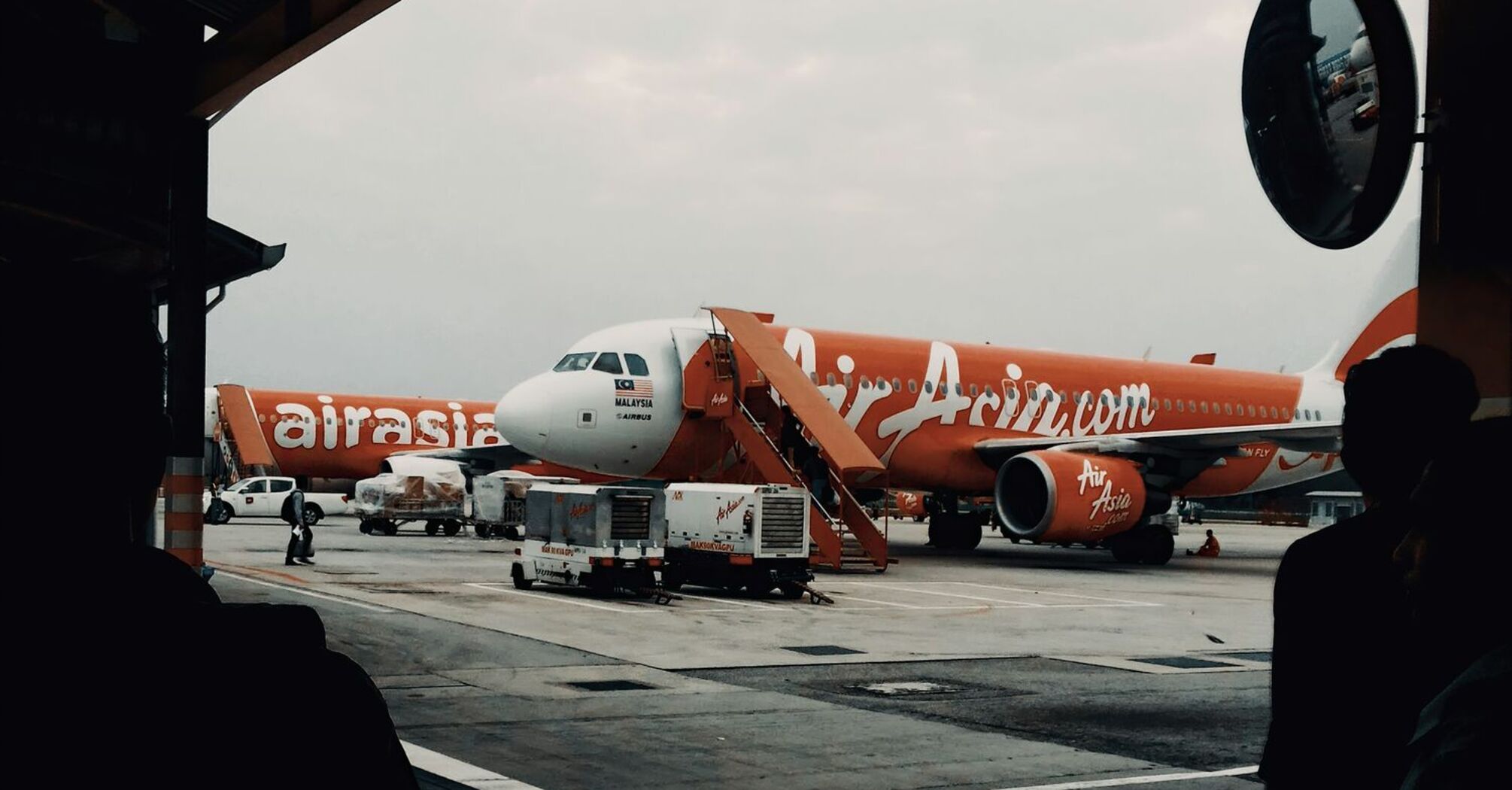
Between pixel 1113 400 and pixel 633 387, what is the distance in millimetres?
10473

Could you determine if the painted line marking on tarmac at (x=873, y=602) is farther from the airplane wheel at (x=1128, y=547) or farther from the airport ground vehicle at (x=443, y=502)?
the airport ground vehicle at (x=443, y=502)

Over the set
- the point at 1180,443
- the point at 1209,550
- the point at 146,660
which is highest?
the point at 1180,443

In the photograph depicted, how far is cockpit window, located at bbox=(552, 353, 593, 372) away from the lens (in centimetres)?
2181

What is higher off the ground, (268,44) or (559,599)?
(268,44)

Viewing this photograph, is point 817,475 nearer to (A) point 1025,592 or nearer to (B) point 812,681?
(A) point 1025,592

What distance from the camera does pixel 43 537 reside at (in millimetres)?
1138

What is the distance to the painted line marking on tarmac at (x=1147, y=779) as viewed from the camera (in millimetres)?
6742

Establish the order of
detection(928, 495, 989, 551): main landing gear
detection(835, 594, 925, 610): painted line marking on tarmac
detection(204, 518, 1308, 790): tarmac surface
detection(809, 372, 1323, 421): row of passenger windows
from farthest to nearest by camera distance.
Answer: detection(928, 495, 989, 551): main landing gear
detection(809, 372, 1323, 421): row of passenger windows
detection(835, 594, 925, 610): painted line marking on tarmac
detection(204, 518, 1308, 790): tarmac surface

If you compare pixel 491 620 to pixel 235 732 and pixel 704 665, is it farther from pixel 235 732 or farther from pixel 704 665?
pixel 235 732

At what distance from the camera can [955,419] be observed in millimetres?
24750

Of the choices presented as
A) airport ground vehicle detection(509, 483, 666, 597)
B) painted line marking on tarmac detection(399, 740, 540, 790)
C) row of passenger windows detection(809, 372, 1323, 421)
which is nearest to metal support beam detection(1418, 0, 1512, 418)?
painted line marking on tarmac detection(399, 740, 540, 790)

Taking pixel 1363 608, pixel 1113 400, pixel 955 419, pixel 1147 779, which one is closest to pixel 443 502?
pixel 955 419

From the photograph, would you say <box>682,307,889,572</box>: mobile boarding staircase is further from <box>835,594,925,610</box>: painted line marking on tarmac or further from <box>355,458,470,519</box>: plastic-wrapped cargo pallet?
<box>355,458,470,519</box>: plastic-wrapped cargo pallet

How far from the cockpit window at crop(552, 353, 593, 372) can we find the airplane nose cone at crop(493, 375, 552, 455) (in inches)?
19.9
